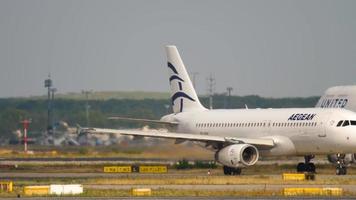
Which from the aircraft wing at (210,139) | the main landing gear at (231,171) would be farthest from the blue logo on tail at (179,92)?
the main landing gear at (231,171)

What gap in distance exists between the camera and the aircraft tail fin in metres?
85.4

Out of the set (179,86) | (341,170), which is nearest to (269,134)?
(341,170)

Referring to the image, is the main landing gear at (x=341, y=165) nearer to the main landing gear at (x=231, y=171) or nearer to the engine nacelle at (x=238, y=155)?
the engine nacelle at (x=238, y=155)

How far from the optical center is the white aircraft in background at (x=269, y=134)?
71438 mm

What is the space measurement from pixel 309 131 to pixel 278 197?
26100 mm

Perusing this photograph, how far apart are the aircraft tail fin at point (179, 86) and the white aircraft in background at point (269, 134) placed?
2485 mm

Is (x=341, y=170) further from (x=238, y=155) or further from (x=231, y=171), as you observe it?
(x=231, y=171)

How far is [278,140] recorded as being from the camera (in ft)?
245

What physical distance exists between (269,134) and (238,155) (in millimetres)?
4682

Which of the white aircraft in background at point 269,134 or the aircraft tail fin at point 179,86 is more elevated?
the aircraft tail fin at point 179,86

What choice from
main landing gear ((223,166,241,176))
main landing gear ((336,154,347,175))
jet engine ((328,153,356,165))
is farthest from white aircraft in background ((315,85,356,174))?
main landing gear ((223,166,241,176))

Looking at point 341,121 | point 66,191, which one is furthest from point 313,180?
point 66,191

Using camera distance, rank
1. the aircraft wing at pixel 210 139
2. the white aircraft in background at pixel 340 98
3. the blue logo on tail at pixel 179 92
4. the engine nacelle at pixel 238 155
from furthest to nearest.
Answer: the white aircraft in background at pixel 340 98 → the blue logo on tail at pixel 179 92 → the aircraft wing at pixel 210 139 → the engine nacelle at pixel 238 155

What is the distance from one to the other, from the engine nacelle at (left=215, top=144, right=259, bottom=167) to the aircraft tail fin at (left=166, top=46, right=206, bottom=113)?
1178cm
